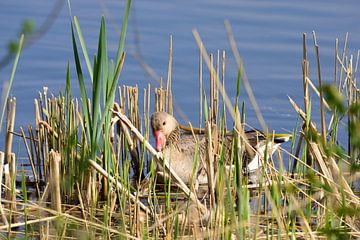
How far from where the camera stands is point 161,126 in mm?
7559

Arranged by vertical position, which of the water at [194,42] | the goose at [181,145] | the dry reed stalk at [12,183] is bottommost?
the dry reed stalk at [12,183]

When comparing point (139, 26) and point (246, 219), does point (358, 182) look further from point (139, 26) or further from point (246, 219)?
point (139, 26)

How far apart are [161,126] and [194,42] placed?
332 cm

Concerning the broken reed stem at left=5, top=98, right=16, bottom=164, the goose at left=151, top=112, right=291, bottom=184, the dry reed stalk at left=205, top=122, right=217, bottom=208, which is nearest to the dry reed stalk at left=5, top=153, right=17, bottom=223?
the broken reed stem at left=5, top=98, right=16, bottom=164

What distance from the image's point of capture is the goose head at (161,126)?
755cm

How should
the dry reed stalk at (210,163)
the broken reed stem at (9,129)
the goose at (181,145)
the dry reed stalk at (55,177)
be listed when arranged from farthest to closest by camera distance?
the goose at (181,145) → the broken reed stem at (9,129) → the dry reed stalk at (210,163) → the dry reed stalk at (55,177)

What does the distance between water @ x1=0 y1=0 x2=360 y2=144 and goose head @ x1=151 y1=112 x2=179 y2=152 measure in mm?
1014

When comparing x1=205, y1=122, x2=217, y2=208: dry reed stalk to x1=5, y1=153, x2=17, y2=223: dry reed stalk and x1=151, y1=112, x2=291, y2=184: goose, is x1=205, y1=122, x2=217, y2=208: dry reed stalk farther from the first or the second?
x1=151, y1=112, x2=291, y2=184: goose

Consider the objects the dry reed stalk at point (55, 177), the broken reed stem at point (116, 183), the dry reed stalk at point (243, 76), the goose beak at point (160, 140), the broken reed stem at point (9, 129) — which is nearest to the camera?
the dry reed stalk at point (243, 76)

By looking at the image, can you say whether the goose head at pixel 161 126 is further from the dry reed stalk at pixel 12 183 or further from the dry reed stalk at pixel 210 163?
the dry reed stalk at pixel 210 163

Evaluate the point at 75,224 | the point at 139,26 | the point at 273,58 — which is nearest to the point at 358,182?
the point at 75,224

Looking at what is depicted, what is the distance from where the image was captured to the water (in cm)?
942

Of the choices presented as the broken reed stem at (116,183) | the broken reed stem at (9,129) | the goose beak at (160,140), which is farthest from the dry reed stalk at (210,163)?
the goose beak at (160,140)

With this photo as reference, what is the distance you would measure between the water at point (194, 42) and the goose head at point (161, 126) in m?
1.01
